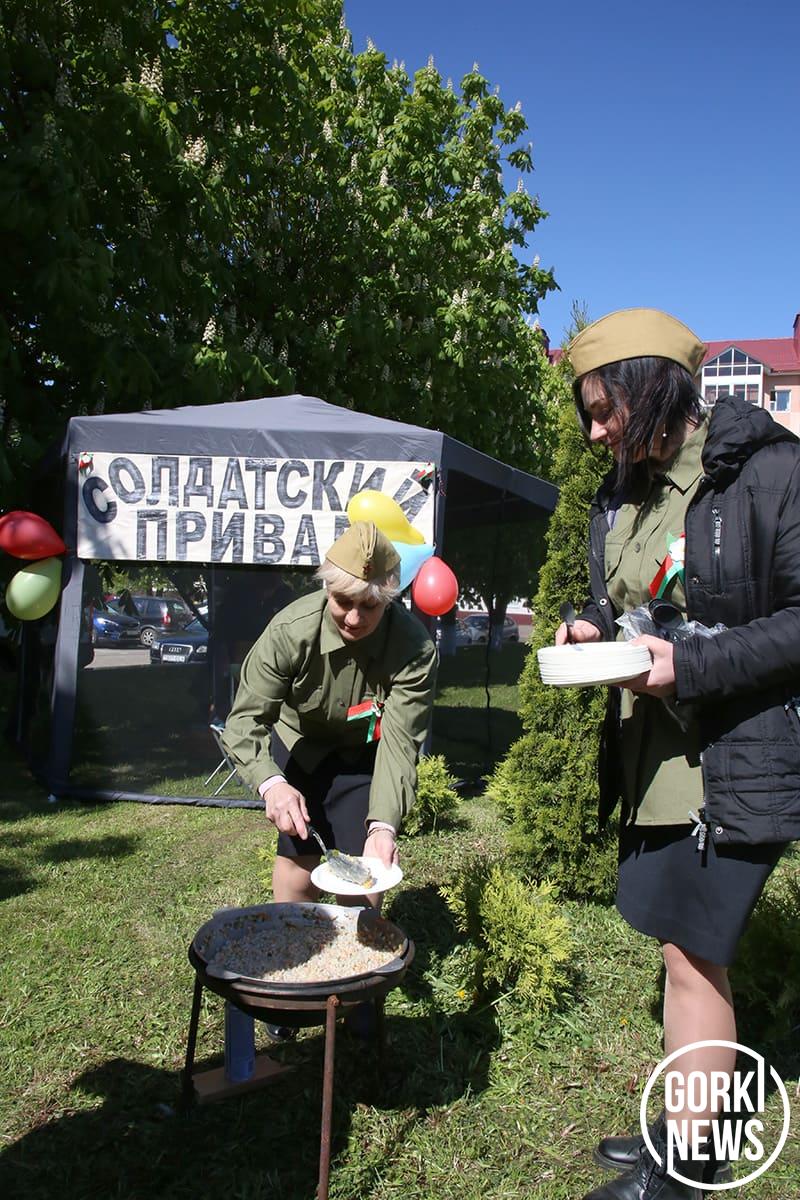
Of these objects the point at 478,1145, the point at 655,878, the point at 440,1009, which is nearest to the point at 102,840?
the point at 440,1009

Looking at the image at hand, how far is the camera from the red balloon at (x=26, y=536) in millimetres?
Result: 6121

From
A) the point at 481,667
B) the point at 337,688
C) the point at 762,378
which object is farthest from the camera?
the point at 762,378

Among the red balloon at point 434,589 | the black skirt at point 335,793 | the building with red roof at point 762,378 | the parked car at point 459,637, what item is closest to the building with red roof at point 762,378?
the building with red roof at point 762,378

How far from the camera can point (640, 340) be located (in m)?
2.05

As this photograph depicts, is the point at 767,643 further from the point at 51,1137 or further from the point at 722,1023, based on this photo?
the point at 51,1137

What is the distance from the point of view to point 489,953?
3.43 m

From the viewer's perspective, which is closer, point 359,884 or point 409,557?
point 359,884

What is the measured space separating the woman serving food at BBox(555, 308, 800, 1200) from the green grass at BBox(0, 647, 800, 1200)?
17.8 inches

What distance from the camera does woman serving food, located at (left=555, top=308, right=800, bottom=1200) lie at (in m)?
1.93

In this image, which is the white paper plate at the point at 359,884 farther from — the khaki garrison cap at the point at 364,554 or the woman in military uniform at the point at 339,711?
the khaki garrison cap at the point at 364,554

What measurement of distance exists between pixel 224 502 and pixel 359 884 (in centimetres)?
434

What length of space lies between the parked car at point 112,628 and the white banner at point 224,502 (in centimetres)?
52

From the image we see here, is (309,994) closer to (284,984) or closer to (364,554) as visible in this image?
(284,984)

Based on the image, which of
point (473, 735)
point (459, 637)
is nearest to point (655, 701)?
point (473, 735)
